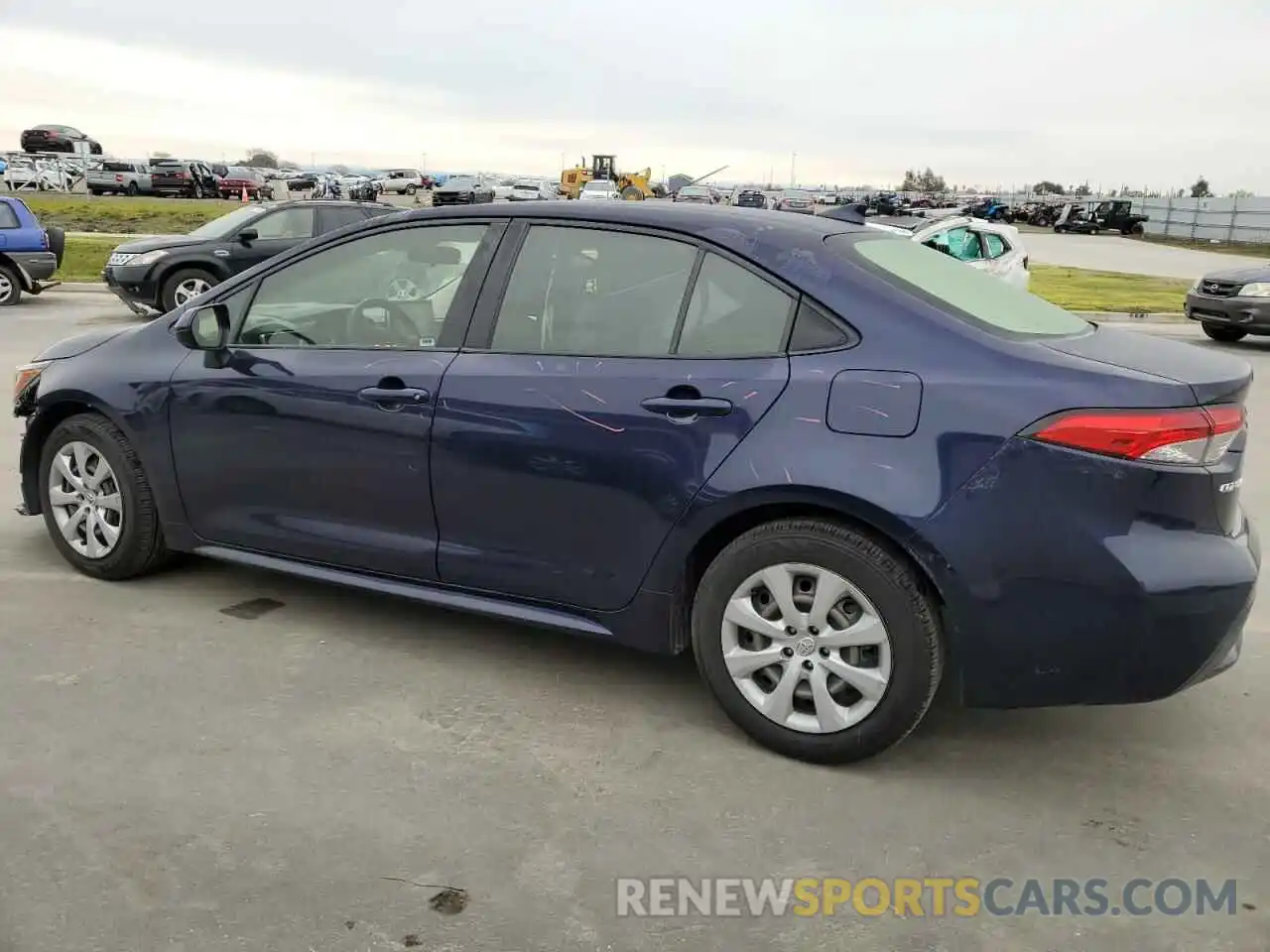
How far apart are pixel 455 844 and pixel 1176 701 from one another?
2.59 metres

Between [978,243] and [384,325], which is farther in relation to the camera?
[978,243]

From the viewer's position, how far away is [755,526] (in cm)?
336

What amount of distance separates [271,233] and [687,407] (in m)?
11.8

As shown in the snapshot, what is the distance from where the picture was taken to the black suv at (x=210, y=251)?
1335 centimetres

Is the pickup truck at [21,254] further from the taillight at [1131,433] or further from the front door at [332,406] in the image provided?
the taillight at [1131,433]

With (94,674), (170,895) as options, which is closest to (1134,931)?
(170,895)

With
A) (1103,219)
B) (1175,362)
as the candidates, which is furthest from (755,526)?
(1103,219)

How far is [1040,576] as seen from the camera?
302 centimetres

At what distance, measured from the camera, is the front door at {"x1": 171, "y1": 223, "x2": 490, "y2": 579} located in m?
3.88

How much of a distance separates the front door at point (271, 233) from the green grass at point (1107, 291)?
10.6m

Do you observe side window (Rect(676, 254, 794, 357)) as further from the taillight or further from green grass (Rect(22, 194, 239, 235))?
green grass (Rect(22, 194, 239, 235))

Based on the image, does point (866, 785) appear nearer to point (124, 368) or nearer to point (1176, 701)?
point (1176, 701)

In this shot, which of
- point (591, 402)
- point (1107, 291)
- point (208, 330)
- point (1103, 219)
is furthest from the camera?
point (1103, 219)

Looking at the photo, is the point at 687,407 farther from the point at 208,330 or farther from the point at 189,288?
the point at 189,288
